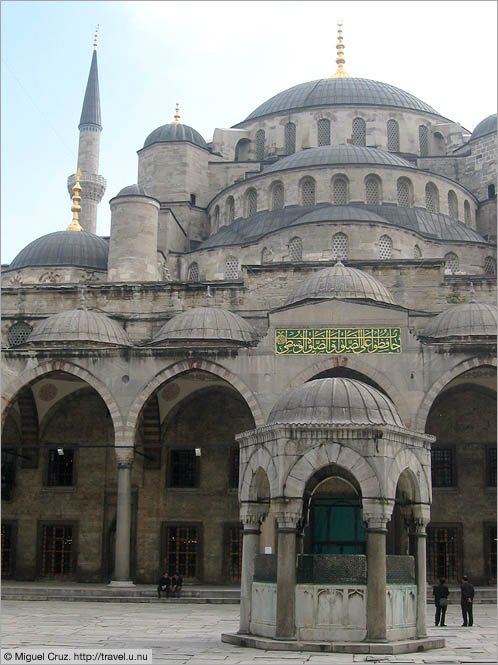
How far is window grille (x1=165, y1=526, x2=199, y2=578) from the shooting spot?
21.7 m

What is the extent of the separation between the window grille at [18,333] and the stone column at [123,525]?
6.22 m

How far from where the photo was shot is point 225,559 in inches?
848

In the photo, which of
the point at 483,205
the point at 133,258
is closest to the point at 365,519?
the point at 133,258

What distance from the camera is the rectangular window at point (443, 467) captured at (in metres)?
21.4

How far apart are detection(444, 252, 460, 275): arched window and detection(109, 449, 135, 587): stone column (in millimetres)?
11282

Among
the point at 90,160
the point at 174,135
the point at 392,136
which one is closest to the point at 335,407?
the point at 392,136

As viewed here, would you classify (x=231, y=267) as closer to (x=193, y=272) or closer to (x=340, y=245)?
(x=193, y=272)

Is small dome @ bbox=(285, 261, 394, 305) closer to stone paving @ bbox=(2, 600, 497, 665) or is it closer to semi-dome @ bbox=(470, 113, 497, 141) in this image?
stone paving @ bbox=(2, 600, 497, 665)

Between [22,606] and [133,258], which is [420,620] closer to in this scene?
[22,606]

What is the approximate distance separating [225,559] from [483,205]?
48.3 feet

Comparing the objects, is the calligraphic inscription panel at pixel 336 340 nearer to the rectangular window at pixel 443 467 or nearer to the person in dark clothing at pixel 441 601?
the rectangular window at pixel 443 467

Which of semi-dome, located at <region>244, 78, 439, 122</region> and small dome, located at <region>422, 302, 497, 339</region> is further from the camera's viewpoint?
semi-dome, located at <region>244, 78, 439, 122</region>

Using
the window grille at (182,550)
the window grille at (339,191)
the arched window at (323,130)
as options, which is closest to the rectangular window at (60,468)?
the window grille at (182,550)

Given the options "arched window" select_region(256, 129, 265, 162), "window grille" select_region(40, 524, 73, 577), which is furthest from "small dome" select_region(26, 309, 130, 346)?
"arched window" select_region(256, 129, 265, 162)
